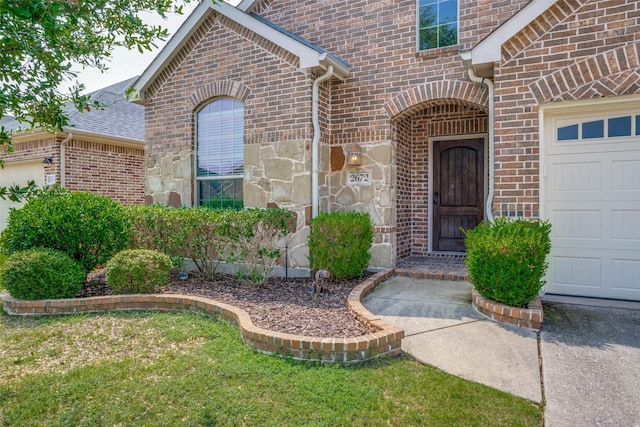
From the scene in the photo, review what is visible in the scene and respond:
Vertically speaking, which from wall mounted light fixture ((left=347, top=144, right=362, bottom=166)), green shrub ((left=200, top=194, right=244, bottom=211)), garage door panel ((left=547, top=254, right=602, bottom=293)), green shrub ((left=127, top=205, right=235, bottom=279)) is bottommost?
garage door panel ((left=547, top=254, right=602, bottom=293))

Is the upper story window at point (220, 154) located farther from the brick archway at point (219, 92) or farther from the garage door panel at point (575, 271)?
the garage door panel at point (575, 271)

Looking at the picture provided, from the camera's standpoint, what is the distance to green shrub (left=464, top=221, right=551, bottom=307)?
4.32 meters

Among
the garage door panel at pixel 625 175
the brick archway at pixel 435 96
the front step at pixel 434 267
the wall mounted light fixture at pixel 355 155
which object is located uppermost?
the brick archway at pixel 435 96

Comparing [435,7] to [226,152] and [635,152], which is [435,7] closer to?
[635,152]

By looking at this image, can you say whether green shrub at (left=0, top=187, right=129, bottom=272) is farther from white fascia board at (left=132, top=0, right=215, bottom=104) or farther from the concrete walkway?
the concrete walkway

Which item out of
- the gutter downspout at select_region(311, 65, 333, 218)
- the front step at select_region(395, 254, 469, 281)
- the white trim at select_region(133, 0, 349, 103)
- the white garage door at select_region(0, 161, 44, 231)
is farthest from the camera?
the white garage door at select_region(0, 161, 44, 231)

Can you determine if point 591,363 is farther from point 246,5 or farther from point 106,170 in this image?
point 106,170

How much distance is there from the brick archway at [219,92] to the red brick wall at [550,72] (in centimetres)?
415

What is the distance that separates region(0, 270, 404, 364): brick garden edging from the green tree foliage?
7.58 ft

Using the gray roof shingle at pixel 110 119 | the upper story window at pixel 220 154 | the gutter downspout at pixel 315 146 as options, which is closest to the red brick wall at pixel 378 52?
the gutter downspout at pixel 315 146

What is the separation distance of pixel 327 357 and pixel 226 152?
503 cm

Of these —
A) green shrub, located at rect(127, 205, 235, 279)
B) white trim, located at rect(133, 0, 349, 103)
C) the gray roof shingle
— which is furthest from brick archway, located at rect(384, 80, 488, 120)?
the gray roof shingle

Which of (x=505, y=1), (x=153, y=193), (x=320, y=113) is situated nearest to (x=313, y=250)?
(x=320, y=113)

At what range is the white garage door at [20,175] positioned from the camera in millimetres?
10797
